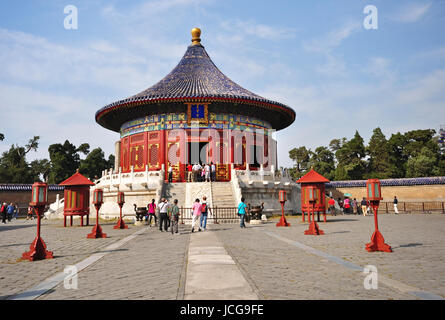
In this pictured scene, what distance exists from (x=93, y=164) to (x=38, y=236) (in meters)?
46.6

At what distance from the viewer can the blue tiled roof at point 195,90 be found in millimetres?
26797

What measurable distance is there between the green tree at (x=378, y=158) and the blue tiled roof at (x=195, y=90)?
17.8 metres

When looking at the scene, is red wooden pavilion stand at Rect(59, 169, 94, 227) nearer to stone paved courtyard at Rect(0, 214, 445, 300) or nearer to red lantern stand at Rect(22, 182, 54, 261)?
stone paved courtyard at Rect(0, 214, 445, 300)

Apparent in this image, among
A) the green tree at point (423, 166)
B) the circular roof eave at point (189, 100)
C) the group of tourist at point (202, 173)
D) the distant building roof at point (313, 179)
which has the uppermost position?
the circular roof eave at point (189, 100)

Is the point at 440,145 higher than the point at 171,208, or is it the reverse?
the point at 440,145

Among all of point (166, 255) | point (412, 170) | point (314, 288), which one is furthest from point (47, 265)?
point (412, 170)

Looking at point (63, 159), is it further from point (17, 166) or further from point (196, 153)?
point (196, 153)

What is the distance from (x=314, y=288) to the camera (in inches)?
191

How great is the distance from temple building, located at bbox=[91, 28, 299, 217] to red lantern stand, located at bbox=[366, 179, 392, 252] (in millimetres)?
14583

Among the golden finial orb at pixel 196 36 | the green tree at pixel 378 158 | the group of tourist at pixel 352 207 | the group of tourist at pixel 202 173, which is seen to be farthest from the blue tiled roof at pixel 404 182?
the golden finial orb at pixel 196 36

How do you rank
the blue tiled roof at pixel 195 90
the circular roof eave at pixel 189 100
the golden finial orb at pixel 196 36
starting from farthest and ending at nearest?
the golden finial orb at pixel 196 36
the blue tiled roof at pixel 195 90
the circular roof eave at pixel 189 100

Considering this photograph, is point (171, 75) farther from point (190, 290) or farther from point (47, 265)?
point (190, 290)

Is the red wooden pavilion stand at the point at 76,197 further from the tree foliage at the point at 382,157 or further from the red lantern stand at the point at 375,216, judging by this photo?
the tree foliage at the point at 382,157

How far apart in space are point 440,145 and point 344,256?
4781cm
